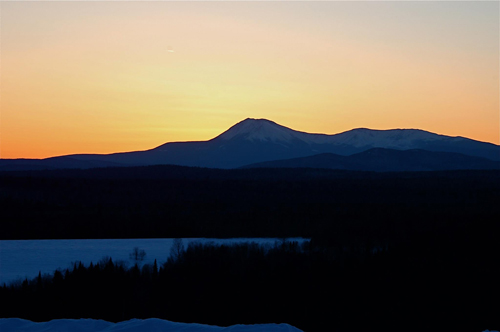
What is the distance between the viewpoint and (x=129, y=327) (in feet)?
40.9

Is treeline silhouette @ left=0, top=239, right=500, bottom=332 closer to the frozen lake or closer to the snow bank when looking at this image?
the frozen lake

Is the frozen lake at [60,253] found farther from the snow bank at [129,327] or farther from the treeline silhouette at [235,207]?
the snow bank at [129,327]

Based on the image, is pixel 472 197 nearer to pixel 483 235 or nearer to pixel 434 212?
pixel 434 212

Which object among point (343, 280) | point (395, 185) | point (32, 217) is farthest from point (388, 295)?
point (395, 185)

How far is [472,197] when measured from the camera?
90562 mm

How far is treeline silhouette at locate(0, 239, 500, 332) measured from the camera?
28.9m

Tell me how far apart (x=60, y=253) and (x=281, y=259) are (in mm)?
19233

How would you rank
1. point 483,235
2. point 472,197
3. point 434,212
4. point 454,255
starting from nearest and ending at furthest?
point 454,255
point 483,235
point 434,212
point 472,197

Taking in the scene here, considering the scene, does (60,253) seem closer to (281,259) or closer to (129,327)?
(281,259)

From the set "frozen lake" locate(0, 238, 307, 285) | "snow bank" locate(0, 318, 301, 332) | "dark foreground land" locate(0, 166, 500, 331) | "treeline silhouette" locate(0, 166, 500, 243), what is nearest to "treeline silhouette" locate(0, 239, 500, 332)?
"dark foreground land" locate(0, 166, 500, 331)

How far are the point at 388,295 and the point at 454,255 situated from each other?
551 inches

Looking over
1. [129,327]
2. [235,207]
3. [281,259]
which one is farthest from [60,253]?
[235,207]

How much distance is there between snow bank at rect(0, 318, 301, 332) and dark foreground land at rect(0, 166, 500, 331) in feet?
51.6

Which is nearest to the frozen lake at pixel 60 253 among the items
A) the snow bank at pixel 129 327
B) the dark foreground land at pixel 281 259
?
the dark foreground land at pixel 281 259
